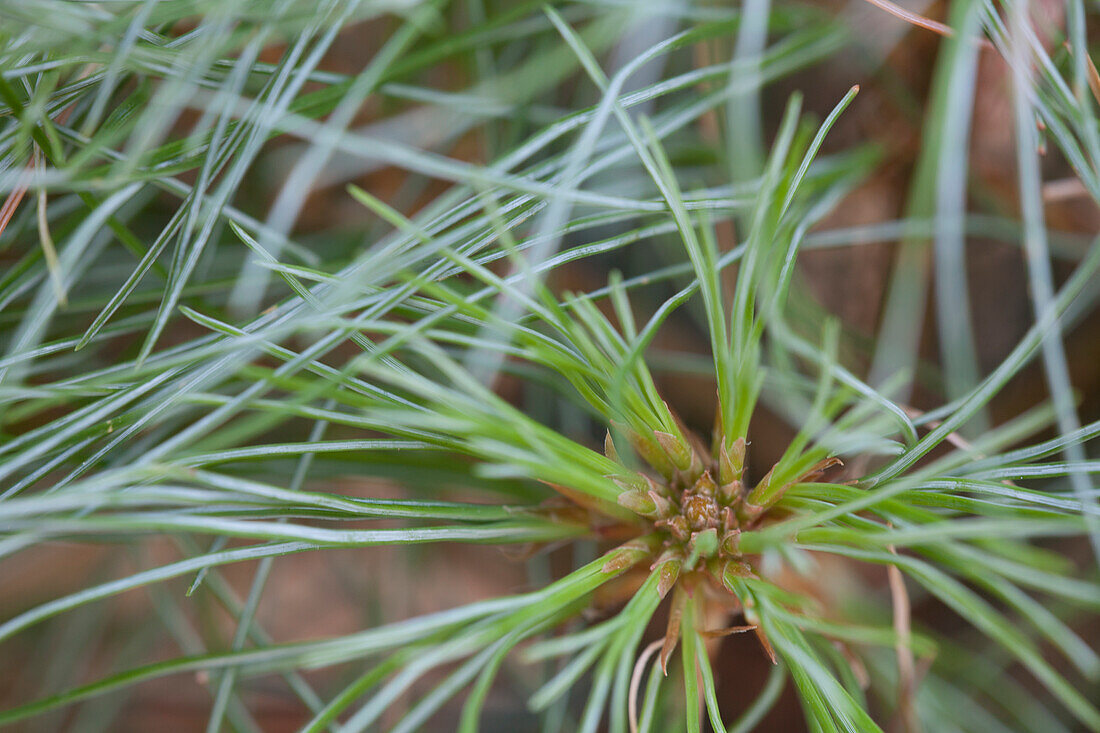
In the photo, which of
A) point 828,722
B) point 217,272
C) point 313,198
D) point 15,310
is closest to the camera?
point 828,722

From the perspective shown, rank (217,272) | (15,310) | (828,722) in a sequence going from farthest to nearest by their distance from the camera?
(217,272) → (15,310) → (828,722)

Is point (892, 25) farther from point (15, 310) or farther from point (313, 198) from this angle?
point (15, 310)

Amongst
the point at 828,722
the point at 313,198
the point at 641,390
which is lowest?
the point at 828,722

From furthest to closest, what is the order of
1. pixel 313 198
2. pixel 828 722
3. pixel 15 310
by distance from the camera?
pixel 313 198, pixel 15 310, pixel 828 722

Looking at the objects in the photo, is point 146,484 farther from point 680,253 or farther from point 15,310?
point 680,253

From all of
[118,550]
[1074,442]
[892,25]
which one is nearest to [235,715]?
[118,550]

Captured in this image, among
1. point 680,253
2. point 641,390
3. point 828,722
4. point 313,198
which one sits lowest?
point 828,722

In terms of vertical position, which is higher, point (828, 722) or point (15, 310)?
point (15, 310)

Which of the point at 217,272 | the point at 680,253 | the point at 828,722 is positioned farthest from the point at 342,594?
the point at 828,722

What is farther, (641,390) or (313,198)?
(313,198)
